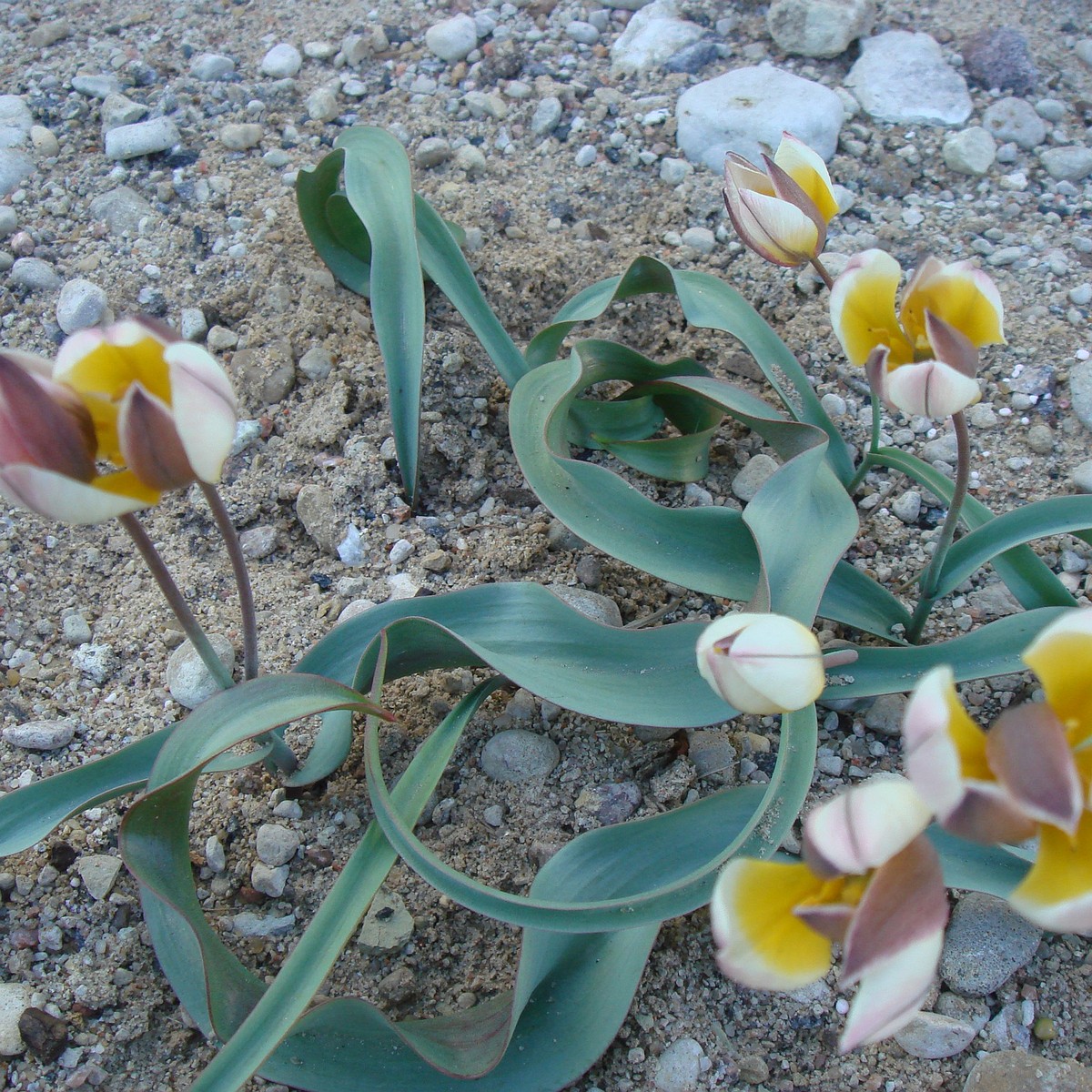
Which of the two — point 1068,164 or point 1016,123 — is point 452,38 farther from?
point 1068,164

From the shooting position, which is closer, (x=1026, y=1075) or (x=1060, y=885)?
(x=1060, y=885)

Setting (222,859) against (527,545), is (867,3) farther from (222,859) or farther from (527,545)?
(222,859)

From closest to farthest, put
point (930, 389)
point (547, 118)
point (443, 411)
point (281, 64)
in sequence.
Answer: point (930, 389) < point (443, 411) < point (547, 118) < point (281, 64)

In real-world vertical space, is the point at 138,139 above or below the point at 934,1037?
above

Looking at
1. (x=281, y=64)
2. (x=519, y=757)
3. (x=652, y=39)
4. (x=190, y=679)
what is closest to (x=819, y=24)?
(x=652, y=39)

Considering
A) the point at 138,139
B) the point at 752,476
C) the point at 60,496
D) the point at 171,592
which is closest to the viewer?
the point at 60,496

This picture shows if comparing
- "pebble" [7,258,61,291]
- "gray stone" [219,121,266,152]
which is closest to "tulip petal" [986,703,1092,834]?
"pebble" [7,258,61,291]

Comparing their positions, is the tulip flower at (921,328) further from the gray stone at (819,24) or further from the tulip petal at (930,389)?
the gray stone at (819,24)
